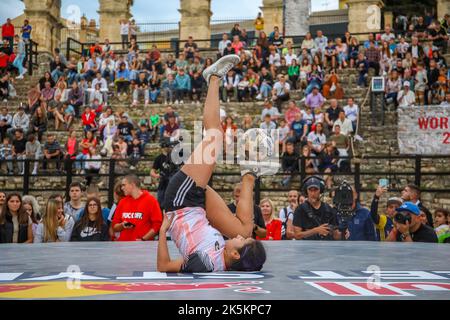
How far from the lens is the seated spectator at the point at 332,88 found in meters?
20.1

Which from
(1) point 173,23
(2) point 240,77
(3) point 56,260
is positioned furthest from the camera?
(1) point 173,23

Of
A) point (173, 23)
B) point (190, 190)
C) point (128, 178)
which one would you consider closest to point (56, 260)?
point (190, 190)

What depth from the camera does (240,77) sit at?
21781mm

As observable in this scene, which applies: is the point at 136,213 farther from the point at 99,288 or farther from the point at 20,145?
the point at 20,145

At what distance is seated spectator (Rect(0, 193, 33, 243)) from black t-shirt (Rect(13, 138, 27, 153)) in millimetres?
9315

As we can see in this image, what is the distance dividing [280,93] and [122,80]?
5809 millimetres

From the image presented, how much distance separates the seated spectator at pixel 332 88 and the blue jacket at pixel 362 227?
10046mm

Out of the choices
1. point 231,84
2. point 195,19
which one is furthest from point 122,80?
point 195,19

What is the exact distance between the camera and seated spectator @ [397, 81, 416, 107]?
18625 millimetres

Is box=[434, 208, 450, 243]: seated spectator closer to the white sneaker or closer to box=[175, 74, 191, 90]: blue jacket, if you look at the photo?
the white sneaker

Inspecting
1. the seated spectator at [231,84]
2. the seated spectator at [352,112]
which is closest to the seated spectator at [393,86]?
the seated spectator at [352,112]
